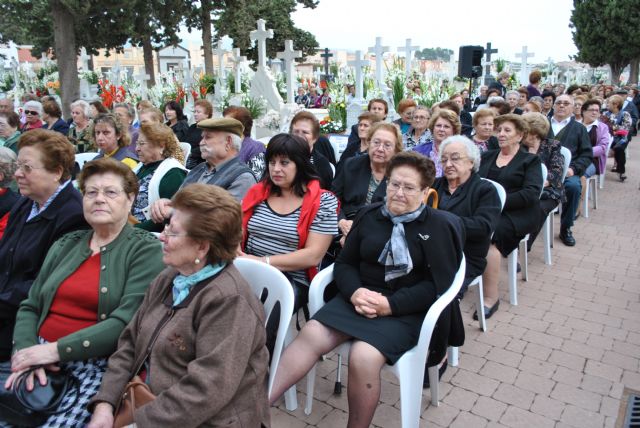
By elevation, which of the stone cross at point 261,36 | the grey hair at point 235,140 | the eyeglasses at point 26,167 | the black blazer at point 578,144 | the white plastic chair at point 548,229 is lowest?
the white plastic chair at point 548,229

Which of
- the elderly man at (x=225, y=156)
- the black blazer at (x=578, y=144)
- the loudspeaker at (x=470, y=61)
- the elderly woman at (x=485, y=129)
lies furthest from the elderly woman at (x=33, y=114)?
the loudspeaker at (x=470, y=61)

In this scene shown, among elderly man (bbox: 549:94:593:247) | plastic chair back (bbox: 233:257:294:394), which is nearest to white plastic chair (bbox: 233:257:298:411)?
plastic chair back (bbox: 233:257:294:394)

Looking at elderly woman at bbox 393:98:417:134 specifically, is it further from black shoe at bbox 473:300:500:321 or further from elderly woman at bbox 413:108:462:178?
black shoe at bbox 473:300:500:321

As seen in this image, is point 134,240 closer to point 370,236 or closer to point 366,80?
point 370,236

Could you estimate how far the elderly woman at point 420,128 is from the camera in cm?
504

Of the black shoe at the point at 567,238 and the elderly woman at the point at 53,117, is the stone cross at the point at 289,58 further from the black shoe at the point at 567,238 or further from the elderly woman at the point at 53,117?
the black shoe at the point at 567,238

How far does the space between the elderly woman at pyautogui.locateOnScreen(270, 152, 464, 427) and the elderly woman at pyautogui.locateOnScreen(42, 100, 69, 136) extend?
5.79 metres

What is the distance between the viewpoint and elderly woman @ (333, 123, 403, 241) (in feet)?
11.9

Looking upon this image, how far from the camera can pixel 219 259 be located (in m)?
1.86

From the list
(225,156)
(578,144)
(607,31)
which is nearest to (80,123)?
(225,156)

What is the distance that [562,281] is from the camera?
4.58 metres

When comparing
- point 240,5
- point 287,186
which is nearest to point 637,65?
point 240,5

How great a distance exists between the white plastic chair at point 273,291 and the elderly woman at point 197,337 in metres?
0.26

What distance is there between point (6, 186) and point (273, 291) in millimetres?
1989
